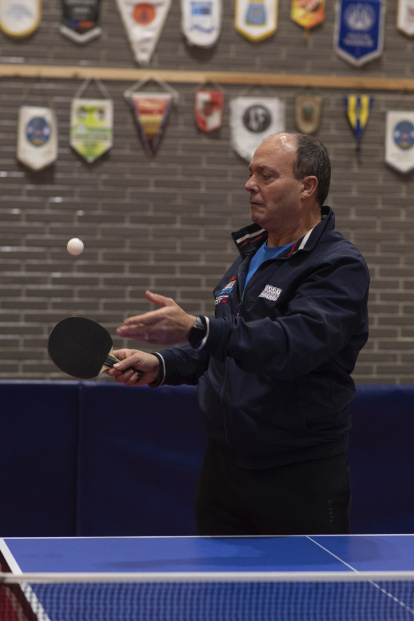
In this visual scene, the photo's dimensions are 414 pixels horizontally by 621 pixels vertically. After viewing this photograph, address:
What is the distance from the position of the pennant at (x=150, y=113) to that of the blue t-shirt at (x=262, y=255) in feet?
10.4

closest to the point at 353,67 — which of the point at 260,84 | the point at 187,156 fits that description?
the point at 260,84

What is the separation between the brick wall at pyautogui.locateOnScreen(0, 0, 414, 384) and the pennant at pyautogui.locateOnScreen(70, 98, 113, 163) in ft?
0.17

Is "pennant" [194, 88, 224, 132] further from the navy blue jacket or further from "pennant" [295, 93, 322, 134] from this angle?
the navy blue jacket

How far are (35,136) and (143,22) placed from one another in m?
1.05

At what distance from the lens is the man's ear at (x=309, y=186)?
2176mm

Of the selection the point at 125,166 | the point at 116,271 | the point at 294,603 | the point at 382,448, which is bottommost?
the point at 382,448

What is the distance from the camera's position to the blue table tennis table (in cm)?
142

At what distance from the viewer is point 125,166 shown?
5363 mm

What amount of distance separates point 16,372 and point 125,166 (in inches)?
61.4

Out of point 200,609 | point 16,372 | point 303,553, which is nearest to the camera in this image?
point 200,609

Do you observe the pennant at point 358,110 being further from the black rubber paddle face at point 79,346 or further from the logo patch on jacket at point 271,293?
the black rubber paddle face at point 79,346

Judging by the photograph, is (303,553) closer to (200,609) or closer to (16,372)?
(200,609)

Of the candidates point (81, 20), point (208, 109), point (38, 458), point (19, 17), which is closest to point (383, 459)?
point (38, 458)

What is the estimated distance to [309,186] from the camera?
7.17 ft
